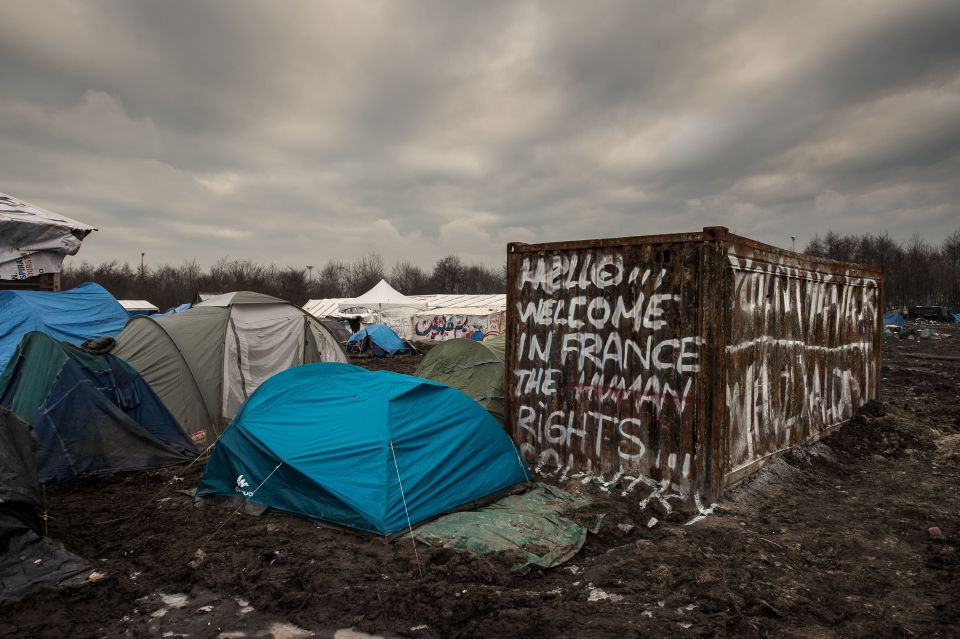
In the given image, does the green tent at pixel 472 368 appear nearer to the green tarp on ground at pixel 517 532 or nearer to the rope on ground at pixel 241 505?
the green tarp on ground at pixel 517 532

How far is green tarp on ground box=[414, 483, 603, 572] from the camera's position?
4.62 meters

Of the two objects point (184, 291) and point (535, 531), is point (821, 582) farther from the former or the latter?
point (184, 291)

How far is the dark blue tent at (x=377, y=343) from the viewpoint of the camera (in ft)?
87.0

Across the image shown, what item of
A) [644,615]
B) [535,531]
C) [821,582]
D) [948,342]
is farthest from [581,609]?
[948,342]

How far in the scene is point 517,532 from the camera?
194 inches

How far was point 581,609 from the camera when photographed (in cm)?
383

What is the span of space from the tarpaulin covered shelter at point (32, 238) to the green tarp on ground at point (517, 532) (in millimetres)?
8205

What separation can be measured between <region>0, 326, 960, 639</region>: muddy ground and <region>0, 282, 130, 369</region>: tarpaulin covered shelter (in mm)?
4376

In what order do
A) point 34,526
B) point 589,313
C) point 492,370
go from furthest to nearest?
1. point 492,370
2. point 589,313
3. point 34,526

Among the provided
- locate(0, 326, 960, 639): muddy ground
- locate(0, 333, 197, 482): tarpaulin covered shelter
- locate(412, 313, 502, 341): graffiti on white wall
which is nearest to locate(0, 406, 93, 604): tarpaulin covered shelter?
locate(0, 326, 960, 639): muddy ground

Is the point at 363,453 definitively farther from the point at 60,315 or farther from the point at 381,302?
the point at 381,302

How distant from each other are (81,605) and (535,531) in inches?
132

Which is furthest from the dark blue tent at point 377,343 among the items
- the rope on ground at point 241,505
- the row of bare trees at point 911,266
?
the row of bare trees at point 911,266

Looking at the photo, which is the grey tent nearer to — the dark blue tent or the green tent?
the green tent
